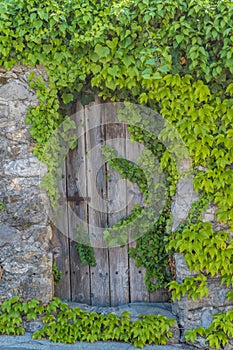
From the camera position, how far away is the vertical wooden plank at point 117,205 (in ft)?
11.4

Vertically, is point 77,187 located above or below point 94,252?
above

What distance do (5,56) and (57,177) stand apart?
99cm

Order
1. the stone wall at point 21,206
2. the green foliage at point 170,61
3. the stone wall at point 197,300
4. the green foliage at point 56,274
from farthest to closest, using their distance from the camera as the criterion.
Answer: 1. the green foliage at point 56,274
2. the stone wall at point 21,206
3. the stone wall at point 197,300
4. the green foliage at point 170,61

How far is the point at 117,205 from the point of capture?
3.50m

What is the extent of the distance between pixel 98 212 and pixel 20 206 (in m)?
0.65

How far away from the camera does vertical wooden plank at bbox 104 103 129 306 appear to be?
3480 millimetres

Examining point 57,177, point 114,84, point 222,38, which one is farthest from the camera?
point 57,177

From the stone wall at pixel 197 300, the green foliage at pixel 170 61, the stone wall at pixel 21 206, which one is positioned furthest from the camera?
the stone wall at pixel 21 206

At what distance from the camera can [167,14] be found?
9.71 ft

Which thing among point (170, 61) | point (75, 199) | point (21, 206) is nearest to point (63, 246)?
point (75, 199)

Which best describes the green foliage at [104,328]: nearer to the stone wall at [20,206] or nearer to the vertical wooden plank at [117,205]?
the stone wall at [20,206]

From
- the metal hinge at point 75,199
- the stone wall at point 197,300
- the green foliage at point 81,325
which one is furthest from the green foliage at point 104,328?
the metal hinge at point 75,199

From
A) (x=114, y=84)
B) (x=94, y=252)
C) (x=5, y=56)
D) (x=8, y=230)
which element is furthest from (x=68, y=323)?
(x=5, y=56)

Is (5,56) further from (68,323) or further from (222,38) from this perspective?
(68,323)
